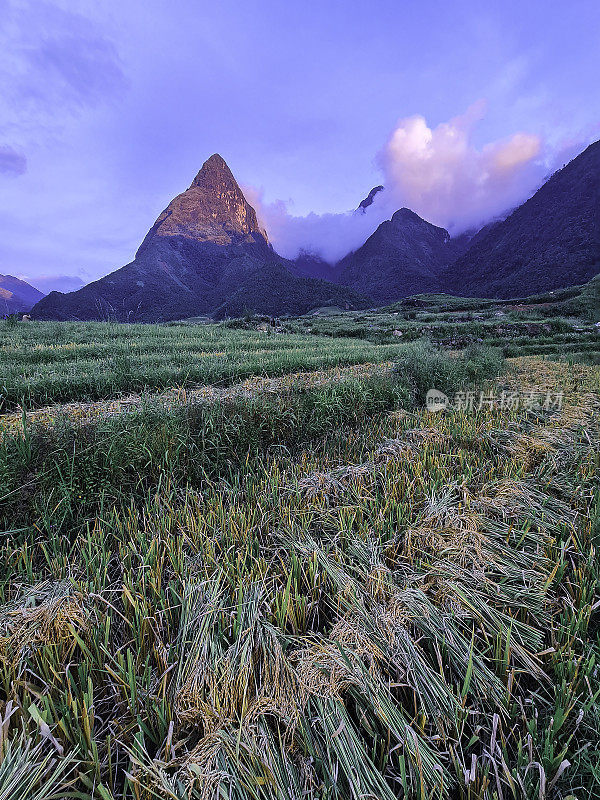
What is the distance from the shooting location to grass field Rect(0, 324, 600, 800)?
99 centimetres

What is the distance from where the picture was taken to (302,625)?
1.53m

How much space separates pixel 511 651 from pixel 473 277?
11375 cm

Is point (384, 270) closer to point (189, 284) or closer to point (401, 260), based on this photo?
point (401, 260)

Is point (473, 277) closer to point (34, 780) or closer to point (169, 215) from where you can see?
point (34, 780)

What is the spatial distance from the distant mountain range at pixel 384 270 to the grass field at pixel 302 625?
42.2m

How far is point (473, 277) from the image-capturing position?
314 feet

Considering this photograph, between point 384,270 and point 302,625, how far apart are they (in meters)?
141

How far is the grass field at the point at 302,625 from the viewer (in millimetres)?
992

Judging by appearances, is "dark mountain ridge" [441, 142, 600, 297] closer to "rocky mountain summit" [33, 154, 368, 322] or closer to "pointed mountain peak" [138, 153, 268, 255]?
"rocky mountain summit" [33, 154, 368, 322]

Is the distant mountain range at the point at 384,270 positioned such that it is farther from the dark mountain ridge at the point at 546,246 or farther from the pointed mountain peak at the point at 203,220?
the pointed mountain peak at the point at 203,220

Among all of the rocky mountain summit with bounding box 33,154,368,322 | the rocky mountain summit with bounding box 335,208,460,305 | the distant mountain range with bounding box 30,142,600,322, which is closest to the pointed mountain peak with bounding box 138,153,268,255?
the rocky mountain summit with bounding box 33,154,368,322

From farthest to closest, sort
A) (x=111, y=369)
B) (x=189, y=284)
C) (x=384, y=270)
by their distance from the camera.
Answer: (x=384, y=270) → (x=189, y=284) → (x=111, y=369)

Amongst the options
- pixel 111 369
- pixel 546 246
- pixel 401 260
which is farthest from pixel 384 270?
pixel 111 369

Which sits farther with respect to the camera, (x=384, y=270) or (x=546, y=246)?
(x=384, y=270)
